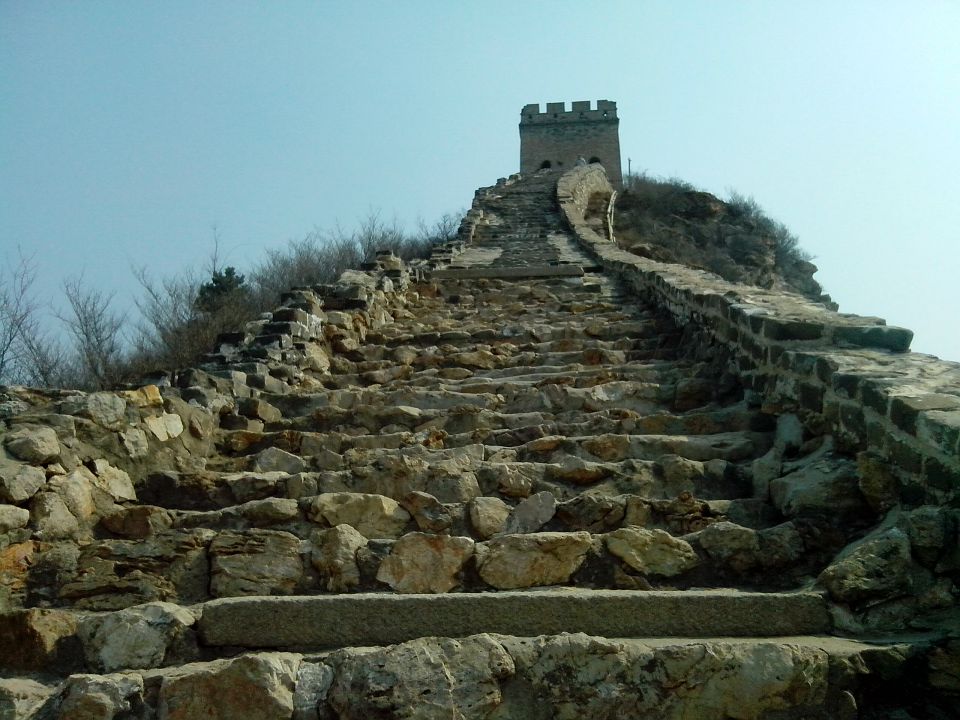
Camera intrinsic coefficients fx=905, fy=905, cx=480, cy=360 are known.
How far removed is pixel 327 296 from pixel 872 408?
17.9ft

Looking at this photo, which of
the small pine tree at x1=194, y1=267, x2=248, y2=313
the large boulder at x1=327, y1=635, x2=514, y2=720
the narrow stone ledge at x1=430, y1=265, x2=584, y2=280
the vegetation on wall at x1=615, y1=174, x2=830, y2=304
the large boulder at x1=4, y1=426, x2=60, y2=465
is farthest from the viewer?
the vegetation on wall at x1=615, y1=174, x2=830, y2=304

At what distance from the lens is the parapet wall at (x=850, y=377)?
9.99ft

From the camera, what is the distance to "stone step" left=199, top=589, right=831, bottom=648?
9.07ft

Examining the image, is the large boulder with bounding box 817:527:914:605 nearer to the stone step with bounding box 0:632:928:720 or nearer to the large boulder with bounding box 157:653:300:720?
the stone step with bounding box 0:632:928:720

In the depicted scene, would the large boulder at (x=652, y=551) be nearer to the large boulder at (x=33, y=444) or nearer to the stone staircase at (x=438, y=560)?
the stone staircase at (x=438, y=560)

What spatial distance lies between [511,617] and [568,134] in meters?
34.1

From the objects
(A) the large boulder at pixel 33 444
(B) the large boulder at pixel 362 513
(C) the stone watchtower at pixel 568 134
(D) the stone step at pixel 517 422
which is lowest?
(B) the large boulder at pixel 362 513

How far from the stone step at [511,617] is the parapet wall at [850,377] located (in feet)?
2.18

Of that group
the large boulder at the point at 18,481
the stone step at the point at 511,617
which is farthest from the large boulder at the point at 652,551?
the large boulder at the point at 18,481

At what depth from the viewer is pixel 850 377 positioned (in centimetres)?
364

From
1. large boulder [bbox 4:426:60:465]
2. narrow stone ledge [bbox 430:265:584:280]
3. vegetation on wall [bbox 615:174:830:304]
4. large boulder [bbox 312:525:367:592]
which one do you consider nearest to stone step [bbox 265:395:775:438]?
large boulder [bbox 312:525:367:592]

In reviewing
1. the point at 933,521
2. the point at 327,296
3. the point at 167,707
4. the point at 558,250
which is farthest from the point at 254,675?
the point at 558,250

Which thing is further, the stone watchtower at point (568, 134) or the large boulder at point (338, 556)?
the stone watchtower at point (568, 134)

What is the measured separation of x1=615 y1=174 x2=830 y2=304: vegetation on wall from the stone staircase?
1894 centimetres
